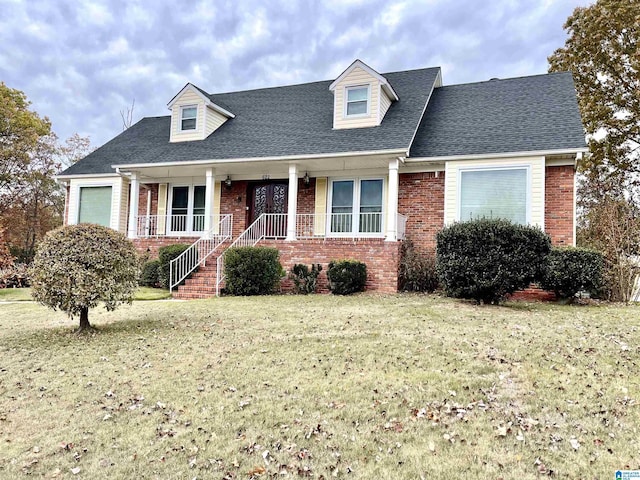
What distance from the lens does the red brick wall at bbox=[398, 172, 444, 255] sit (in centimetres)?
1306

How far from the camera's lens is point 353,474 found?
3.18 meters

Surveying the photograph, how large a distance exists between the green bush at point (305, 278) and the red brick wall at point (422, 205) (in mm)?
3018

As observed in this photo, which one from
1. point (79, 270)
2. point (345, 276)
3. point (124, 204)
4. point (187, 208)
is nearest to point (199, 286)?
point (345, 276)

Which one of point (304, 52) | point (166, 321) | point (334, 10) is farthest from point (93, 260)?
point (304, 52)

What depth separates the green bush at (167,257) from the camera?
43.9 ft

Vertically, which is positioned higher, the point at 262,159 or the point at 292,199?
the point at 262,159

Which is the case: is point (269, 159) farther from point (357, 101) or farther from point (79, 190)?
point (79, 190)

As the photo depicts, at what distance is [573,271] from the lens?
9766mm

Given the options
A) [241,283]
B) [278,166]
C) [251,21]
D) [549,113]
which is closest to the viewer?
[241,283]

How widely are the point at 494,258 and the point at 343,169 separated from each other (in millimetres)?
6622

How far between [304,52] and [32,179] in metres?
16.4

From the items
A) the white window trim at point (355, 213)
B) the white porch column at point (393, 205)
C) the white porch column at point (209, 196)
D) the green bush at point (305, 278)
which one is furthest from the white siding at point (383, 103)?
the white porch column at point (209, 196)

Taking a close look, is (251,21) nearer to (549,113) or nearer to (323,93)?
(323,93)

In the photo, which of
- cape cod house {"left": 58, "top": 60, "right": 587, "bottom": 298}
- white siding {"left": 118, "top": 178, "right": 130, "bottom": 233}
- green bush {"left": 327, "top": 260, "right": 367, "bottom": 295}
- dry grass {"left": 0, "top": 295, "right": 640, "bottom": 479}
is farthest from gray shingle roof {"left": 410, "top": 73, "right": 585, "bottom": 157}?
white siding {"left": 118, "top": 178, "right": 130, "bottom": 233}
